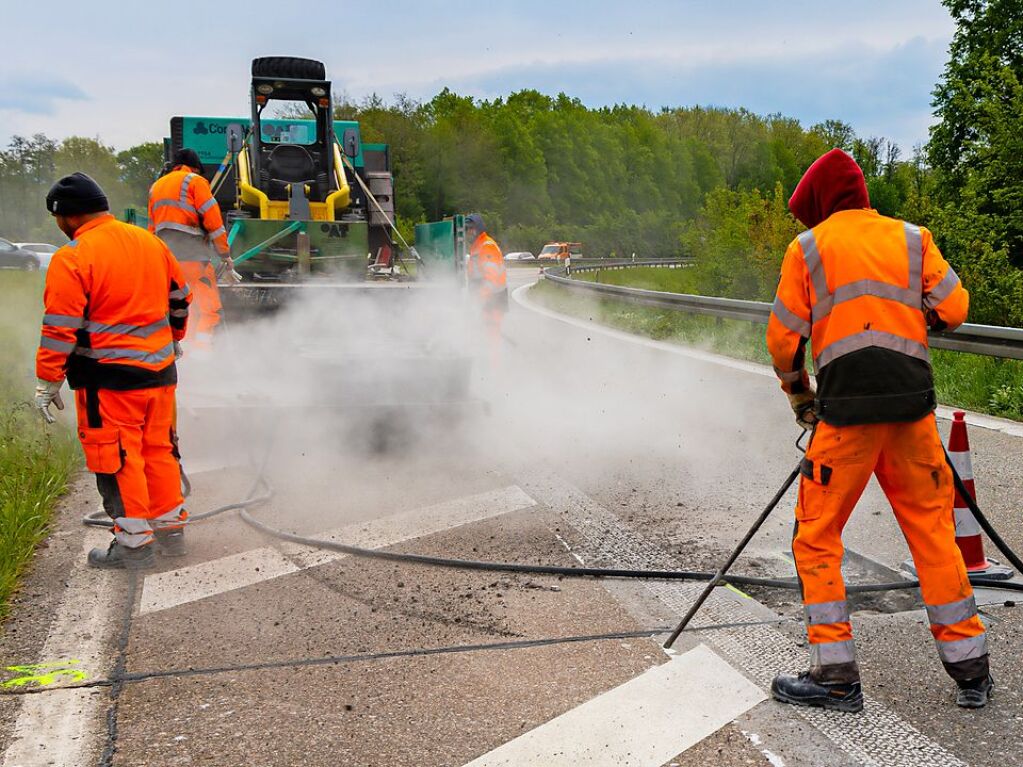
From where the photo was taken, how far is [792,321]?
325 cm

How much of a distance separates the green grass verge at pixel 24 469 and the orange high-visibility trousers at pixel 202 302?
120cm

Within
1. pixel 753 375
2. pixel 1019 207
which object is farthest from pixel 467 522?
pixel 1019 207

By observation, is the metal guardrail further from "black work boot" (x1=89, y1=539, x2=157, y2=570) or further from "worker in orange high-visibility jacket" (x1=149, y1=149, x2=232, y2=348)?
"worker in orange high-visibility jacket" (x1=149, y1=149, x2=232, y2=348)

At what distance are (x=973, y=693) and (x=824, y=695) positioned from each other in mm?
478

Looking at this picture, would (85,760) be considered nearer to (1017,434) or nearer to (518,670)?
(518,670)

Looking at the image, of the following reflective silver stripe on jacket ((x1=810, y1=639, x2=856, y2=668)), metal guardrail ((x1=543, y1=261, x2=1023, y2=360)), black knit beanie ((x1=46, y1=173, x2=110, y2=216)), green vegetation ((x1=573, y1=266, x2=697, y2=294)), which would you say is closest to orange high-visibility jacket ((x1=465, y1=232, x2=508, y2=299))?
metal guardrail ((x1=543, y1=261, x2=1023, y2=360))

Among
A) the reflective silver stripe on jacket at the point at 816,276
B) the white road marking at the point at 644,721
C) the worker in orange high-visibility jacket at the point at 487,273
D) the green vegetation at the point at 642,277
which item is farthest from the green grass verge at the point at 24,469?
the green vegetation at the point at 642,277

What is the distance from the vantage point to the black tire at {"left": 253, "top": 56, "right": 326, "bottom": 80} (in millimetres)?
9281

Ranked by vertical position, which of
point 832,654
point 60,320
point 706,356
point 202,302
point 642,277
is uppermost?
point 60,320

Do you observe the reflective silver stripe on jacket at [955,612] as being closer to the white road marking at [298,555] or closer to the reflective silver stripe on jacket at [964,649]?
the reflective silver stripe on jacket at [964,649]

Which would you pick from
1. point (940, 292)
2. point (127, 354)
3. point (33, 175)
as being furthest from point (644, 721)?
point (33, 175)

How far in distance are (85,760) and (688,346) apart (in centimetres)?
1035

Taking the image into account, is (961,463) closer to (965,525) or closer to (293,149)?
(965,525)

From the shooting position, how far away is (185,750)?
2803mm
